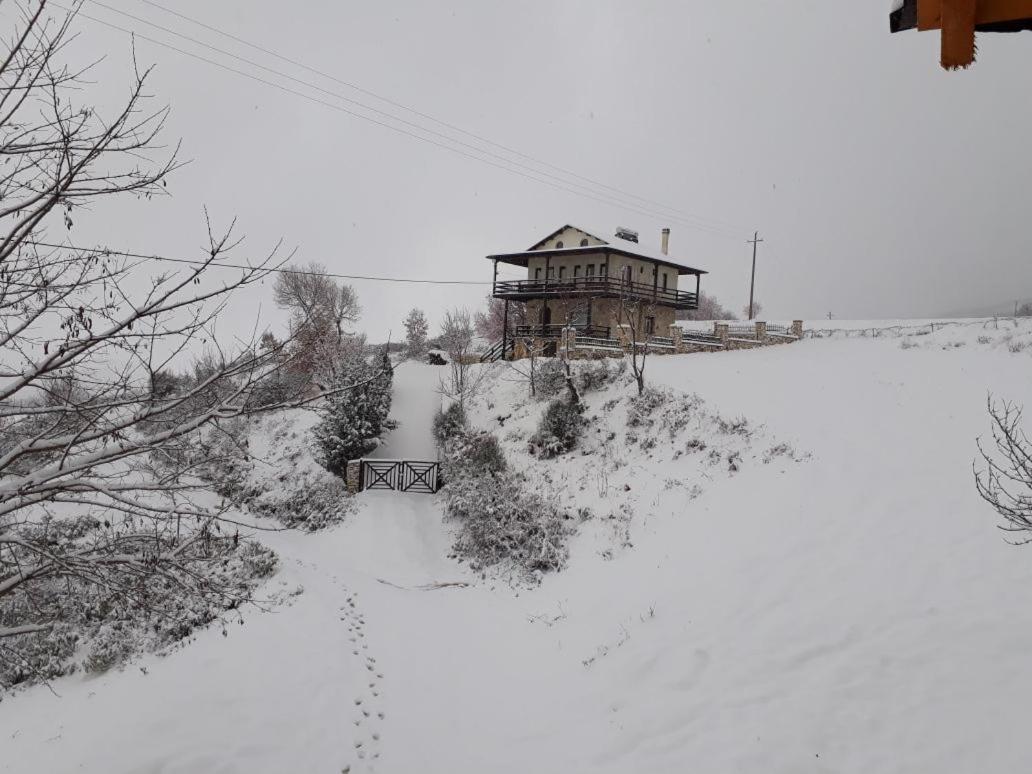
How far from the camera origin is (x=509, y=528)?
14.6 m

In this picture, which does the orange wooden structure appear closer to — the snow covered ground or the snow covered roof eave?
the snow covered ground

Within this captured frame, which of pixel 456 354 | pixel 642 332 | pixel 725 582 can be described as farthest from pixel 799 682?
pixel 642 332

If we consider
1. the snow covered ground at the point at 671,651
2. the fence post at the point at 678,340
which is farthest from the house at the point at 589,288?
the snow covered ground at the point at 671,651

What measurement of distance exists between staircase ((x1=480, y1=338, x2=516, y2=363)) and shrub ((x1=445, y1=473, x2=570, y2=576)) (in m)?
16.8

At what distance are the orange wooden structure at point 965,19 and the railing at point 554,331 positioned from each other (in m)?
28.6

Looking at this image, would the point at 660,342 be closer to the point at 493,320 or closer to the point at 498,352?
the point at 498,352

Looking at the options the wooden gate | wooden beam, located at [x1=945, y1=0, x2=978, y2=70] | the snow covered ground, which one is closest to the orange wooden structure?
wooden beam, located at [x1=945, y1=0, x2=978, y2=70]

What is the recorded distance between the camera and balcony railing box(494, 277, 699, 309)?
104 ft

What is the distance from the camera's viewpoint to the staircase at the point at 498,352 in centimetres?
3338

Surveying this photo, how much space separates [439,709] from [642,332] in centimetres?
2773

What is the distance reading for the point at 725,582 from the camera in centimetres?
956

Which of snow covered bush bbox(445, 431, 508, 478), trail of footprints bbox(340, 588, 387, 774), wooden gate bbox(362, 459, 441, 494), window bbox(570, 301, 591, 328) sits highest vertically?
window bbox(570, 301, 591, 328)

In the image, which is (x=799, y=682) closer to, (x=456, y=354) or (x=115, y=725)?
(x=115, y=725)

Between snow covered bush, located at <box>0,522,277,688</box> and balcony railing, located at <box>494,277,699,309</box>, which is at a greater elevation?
balcony railing, located at <box>494,277,699,309</box>
